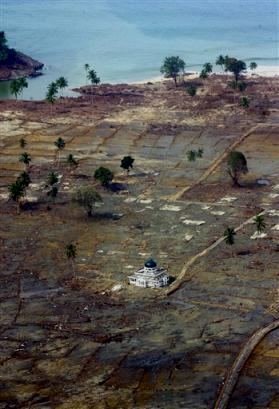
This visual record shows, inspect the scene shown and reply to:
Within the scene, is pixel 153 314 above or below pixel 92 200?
below

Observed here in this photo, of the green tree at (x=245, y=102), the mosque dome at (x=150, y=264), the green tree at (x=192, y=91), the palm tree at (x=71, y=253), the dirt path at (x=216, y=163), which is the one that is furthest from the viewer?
the green tree at (x=192, y=91)

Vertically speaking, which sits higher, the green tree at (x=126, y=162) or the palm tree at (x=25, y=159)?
the palm tree at (x=25, y=159)

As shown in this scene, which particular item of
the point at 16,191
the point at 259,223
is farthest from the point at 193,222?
the point at 16,191

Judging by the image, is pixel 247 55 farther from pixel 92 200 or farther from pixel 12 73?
pixel 92 200

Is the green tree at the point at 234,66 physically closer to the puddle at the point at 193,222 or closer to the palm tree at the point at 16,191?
the palm tree at the point at 16,191

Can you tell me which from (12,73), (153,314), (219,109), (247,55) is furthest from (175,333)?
(247,55)

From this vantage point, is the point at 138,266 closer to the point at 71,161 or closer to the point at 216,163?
the point at 71,161

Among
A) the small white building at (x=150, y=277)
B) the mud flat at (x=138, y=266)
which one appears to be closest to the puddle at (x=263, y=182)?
the mud flat at (x=138, y=266)
